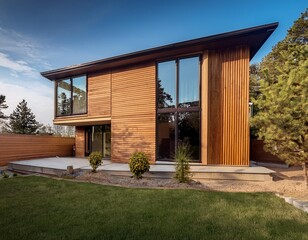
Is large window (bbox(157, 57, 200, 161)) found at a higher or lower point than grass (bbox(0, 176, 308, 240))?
higher

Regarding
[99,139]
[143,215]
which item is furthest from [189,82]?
[99,139]

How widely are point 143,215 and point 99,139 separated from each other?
976 centimetres

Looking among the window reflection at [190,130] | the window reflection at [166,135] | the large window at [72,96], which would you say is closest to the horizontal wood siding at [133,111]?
the window reflection at [166,135]

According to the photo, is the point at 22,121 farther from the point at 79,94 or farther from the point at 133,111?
the point at 133,111

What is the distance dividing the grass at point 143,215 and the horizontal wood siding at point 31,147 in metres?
6.49

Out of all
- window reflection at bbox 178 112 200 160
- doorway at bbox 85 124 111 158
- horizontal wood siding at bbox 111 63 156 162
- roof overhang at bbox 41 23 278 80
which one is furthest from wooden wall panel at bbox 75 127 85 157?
window reflection at bbox 178 112 200 160

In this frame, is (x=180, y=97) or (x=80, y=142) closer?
(x=180, y=97)

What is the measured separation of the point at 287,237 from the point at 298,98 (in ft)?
11.2

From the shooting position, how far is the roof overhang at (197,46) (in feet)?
24.5

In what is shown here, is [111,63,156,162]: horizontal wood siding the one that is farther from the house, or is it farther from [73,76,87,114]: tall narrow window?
[73,76,87,114]: tall narrow window

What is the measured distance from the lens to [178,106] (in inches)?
359

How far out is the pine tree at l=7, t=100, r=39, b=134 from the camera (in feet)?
88.5

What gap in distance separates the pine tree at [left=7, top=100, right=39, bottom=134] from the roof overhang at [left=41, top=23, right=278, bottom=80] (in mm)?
21102

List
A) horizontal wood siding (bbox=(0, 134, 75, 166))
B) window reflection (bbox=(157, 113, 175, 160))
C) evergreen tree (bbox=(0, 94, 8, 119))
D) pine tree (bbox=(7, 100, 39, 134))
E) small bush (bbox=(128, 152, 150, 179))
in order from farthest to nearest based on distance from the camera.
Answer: pine tree (bbox=(7, 100, 39, 134)) → evergreen tree (bbox=(0, 94, 8, 119)) → horizontal wood siding (bbox=(0, 134, 75, 166)) → window reflection (bbox=(157, 113, 175, 160)) → small bush (bbox=(128, 152, 150, 179))
